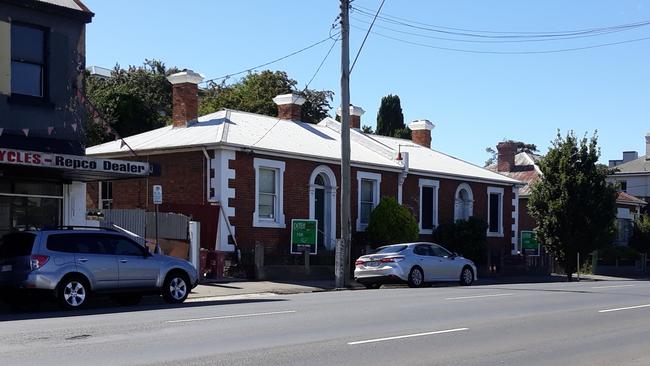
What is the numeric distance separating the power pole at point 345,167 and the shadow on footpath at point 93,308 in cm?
572

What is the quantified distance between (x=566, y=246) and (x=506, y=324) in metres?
21.5

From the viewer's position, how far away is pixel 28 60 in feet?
64.3

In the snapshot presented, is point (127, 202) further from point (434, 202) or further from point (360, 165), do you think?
point (434, 202)

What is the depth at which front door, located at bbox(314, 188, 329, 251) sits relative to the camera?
29.5m

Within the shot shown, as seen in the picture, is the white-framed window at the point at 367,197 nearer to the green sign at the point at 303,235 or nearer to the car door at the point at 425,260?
the green sign at the point at 303,235

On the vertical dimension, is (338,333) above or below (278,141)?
below

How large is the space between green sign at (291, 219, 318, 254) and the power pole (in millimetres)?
2557

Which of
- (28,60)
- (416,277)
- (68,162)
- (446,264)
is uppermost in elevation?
(28,60)

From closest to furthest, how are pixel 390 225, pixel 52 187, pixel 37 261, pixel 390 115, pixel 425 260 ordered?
pixel 37 261 < pixel 52 187 < pixel 425 260 < pixel 390 225 < pixel 390 115

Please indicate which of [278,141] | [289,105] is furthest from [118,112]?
[278,141]

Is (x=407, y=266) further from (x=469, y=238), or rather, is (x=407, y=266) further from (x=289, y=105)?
(x=289, y=105)

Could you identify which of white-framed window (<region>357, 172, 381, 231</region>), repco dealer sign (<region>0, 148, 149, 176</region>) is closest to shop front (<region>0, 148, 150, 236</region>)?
repco dealer sign (<region>0, 148, 149, 176</region>)

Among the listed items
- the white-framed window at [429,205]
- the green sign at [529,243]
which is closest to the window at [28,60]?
the white-framed window at [429,205]

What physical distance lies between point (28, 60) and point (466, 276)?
14.6 meters
